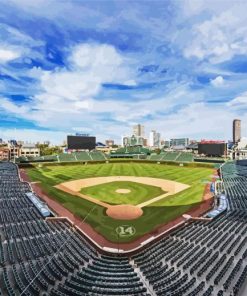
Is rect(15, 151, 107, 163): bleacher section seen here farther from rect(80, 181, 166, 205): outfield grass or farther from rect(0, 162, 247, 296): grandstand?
rect(0, 162, 247, 296): grandstand

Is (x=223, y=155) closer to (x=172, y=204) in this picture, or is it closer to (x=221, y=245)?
(x=172, y=204)

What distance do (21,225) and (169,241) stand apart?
17714mm

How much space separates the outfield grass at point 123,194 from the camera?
45.0 m

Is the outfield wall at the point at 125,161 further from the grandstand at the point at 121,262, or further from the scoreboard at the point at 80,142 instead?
the grandstand at the point at 121,262

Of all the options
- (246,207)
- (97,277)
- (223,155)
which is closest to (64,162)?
(223,155)

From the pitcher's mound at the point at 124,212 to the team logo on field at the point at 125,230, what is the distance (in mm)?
3308

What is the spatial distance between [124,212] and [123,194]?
36.9ft

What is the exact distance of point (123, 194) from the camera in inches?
1946

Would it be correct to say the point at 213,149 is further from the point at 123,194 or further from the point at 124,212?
the point at 124,212

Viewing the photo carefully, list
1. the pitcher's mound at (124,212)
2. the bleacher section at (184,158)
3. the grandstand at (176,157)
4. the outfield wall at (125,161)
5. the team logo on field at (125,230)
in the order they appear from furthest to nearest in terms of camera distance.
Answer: the grandstand at (176,157) < the bleacher section at (184,158) < the outfield wall at (125,161) < the pitcher's mound at (124,212) < the team logo on field at (125,230)

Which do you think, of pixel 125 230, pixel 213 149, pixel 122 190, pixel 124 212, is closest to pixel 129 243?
pixel 125 230

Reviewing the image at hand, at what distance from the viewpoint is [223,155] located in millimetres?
101625

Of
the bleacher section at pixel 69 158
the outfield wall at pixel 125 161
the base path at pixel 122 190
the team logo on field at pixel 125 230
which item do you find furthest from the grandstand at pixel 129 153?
the team logo on field at pixel 125 230

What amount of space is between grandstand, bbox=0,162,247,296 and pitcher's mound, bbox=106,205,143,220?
7.84m
